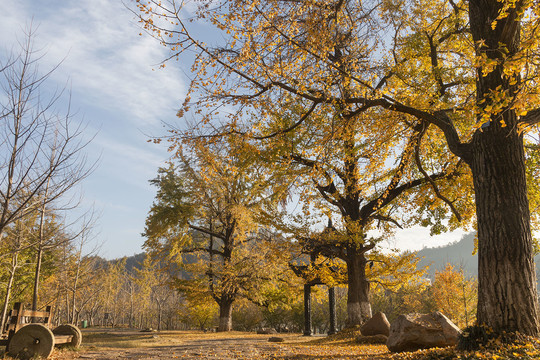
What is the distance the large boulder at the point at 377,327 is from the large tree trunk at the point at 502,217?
19.8ft

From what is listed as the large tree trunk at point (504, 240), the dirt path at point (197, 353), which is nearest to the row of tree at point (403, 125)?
the large tree trunk at point (504, 240)

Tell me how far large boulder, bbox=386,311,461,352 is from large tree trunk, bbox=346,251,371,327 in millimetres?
5646

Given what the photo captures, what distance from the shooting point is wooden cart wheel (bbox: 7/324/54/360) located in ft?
26.1

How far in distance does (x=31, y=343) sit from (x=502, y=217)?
9.95 m

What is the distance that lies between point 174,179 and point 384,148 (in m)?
15.6

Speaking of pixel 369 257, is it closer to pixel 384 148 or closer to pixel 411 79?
pixel 384 148

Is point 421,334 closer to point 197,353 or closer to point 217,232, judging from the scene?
point 197,353

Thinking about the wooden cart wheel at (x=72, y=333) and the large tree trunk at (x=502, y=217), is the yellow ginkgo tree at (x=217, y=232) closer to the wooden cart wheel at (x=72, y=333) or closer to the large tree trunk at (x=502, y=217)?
the wooden cart wheel at (x=72, y=333)

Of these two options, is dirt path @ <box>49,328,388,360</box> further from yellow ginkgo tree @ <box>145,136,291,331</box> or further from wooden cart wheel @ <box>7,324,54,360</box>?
yellow ginkgo tree @ <box>145,136,291,331</box>

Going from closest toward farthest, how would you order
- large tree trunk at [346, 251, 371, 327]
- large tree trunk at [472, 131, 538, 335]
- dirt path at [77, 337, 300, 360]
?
large tree trunk at [472, 131, 538, 335] → dirt path at [77, 337, 300, 360] → large tree trunk at [346, 251, 371, 327]

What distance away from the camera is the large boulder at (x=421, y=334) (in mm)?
8195

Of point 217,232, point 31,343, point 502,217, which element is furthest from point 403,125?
point 217,232

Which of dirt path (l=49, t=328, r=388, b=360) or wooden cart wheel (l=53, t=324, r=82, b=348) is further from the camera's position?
wooden cart wheel (l=53, t=324, r=82, b=348)

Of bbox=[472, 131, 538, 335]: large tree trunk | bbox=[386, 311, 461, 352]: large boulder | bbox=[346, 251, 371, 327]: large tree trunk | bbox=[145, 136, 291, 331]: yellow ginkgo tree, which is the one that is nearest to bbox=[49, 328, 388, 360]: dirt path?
bbox=[386, 311, 461, 352]: large boulder
